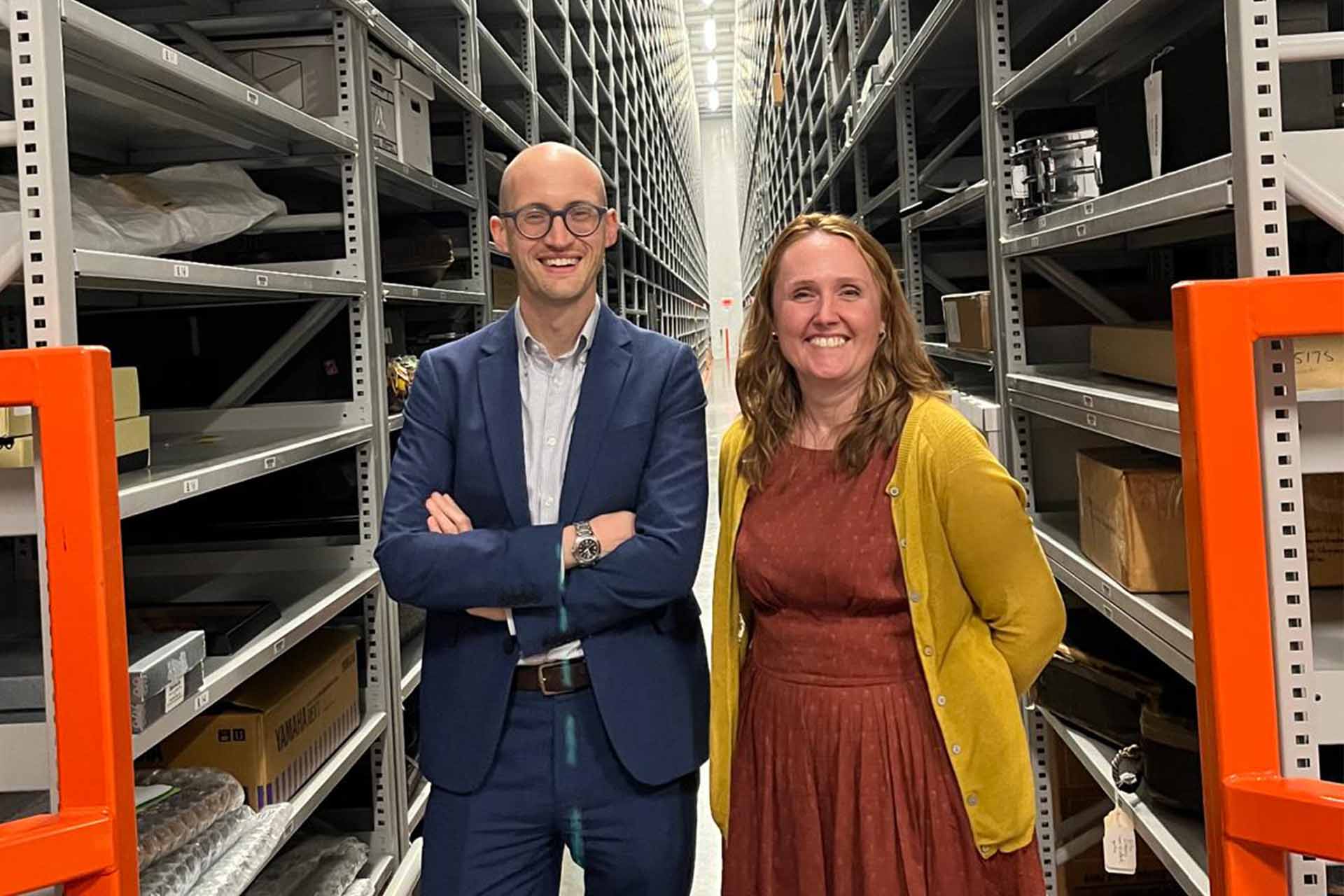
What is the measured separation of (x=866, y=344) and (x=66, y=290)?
1.05m

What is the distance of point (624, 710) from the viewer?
5.35 ft

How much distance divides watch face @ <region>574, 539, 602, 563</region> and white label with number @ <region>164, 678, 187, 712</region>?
616 millimetres

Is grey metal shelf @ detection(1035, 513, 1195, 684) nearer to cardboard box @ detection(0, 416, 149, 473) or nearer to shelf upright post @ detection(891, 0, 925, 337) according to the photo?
shelf upright post @ detection(891, 0, 925, 337)

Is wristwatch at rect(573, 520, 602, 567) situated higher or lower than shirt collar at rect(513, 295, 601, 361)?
lower

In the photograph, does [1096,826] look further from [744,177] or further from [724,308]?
[724,308]

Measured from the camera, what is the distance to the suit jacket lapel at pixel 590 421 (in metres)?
1.69

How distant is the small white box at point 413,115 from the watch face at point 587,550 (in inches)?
64.8

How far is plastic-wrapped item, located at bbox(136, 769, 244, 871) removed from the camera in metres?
1.75

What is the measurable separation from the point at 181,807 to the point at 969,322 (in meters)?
2.12

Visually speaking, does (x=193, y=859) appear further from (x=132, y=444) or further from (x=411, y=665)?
(x=411, y=665)

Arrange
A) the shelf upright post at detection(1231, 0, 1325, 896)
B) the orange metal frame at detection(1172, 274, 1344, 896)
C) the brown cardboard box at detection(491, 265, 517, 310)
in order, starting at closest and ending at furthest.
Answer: the orange metal frame at detection(1172, 274, 1344, 896) → the shelf upright post at detection(1231, 0, 1325, 896) → the brown cardboard box at detection(491, 265, 517, 310)

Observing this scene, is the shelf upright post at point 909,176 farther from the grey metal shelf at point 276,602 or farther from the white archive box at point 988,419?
the grey metal shelf at point 276,602

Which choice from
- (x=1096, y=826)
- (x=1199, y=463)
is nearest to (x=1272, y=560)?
(x=1199, y=463)

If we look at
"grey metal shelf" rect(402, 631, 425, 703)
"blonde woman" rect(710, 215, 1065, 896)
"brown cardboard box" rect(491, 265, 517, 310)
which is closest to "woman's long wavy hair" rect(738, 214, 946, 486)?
"blonde woman" rect(710, 215, 1065, 896)
